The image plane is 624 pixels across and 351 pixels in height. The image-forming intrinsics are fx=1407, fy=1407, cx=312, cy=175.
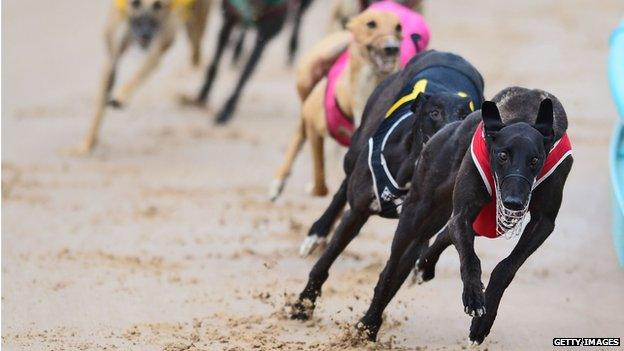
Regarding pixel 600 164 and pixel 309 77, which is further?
pixel 600 164

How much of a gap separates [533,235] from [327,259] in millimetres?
1260

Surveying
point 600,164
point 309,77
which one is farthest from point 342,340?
point 600,164

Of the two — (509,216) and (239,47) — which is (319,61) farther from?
(239,47)

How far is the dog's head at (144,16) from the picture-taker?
30.4 ft

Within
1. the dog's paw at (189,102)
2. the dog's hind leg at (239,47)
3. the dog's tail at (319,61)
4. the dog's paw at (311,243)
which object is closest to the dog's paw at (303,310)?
the dog's paw at (311,243)

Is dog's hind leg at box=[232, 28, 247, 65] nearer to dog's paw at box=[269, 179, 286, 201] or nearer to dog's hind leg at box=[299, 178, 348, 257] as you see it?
dog's paw at box=[269, 179, 286, 201]

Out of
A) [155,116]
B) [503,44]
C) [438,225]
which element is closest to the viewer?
[438,225]

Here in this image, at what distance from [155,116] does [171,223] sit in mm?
3285

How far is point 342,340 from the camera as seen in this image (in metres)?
5.15

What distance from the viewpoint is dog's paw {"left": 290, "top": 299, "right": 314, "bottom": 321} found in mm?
5520

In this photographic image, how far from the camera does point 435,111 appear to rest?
5078mm

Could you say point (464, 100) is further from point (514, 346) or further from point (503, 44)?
point (503, 44)

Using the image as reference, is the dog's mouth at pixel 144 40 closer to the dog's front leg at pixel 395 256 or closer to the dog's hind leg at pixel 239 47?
the dog's hind leg at pixel 239 47

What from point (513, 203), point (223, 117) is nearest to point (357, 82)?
point (513, 203)
